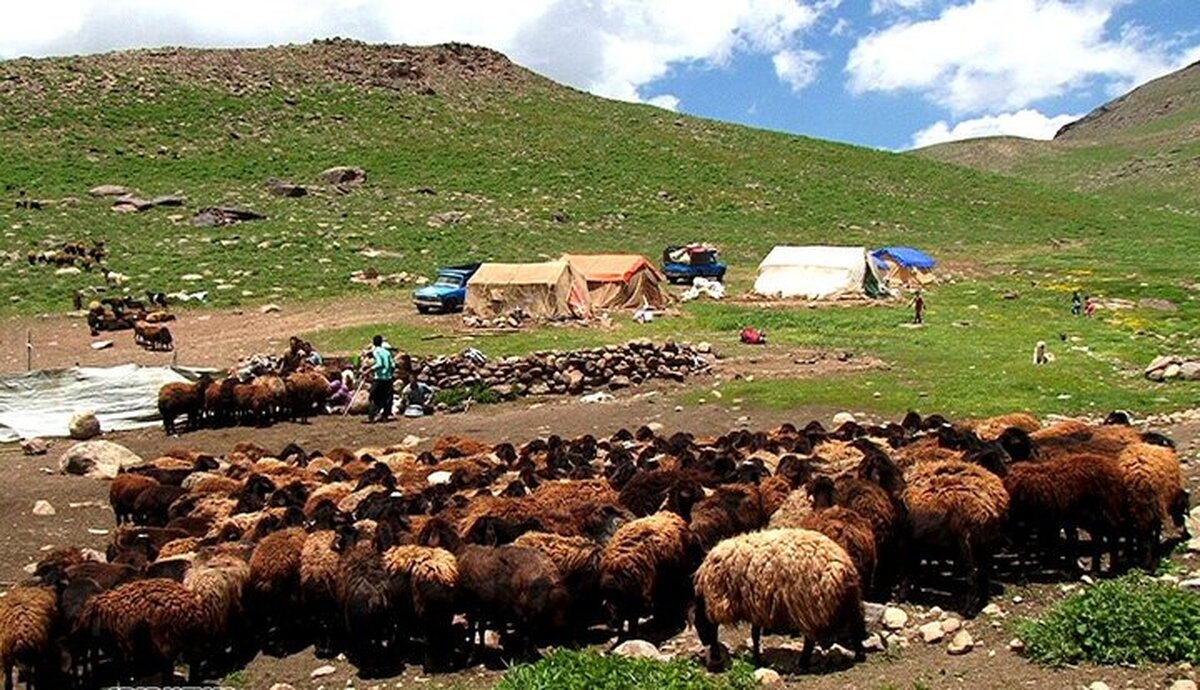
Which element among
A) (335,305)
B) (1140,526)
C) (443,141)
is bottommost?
(1140,526)

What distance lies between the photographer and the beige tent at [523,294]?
3344 cm

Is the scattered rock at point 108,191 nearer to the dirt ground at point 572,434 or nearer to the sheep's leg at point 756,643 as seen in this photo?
the dirt ground at point 572,434

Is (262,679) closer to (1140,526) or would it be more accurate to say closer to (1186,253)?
(1140,526)

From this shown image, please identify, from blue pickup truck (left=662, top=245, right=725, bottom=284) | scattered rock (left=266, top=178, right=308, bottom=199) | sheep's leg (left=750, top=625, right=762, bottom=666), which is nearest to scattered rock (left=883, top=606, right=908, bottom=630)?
sheep's leg (left=750, top=625, right=762, bottom=666)

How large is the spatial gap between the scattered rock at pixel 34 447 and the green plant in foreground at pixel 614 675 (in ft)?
46.2

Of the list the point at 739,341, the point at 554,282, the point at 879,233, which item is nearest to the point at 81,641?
the point at 739,341

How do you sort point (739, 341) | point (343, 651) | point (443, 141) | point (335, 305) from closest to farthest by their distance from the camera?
point (343, 651) < point (739, 341) < point (335, 305) < point (443, 141)

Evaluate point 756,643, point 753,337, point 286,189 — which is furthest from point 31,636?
point 286,189

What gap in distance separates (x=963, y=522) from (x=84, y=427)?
17.0 meters

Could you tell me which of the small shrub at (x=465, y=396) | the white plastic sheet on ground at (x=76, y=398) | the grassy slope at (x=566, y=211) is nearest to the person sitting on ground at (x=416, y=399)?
the small shrub at (x=465, y=396)

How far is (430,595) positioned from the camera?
938cm

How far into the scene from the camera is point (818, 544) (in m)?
8.47

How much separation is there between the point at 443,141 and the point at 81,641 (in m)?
70.5

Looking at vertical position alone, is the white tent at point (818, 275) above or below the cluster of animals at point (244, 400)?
above
